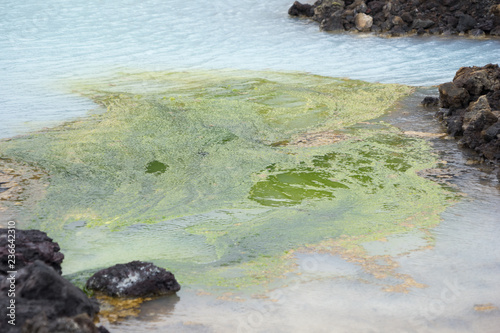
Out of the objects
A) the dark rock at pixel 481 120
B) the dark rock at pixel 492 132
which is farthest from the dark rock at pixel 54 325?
the dark rock at pixel 481 120

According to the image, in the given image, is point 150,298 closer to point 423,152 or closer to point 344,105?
point 423,152

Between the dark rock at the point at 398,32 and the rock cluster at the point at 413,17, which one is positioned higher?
the rock cluster at the point at 413,17

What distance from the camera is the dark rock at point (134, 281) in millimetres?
2320

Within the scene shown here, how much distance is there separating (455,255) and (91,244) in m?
1.81

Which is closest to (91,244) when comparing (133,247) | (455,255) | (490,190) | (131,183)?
(133,247)

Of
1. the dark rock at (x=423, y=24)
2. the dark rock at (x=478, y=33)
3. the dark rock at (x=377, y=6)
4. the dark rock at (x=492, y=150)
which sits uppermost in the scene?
the dark rock at (x=377, y=6)

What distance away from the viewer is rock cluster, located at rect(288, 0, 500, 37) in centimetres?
867

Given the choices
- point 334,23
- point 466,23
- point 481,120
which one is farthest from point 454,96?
point 334,23

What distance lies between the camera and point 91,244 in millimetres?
2842

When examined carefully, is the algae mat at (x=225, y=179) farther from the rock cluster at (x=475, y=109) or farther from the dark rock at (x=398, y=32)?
the dark rock at (x=398, y=32)

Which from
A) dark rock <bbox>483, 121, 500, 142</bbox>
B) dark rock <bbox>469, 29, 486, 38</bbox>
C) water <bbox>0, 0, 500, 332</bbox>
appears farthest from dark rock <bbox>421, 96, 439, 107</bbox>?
dark rock <bbox>469, 29, 486, 38</bbox>

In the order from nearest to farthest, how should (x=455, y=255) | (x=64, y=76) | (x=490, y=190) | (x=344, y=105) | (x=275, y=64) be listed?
1. (x=455, y=255)
2. (x=490, y=190)
3. (x=344, y=105)
4. (x=64, y=76)
5. (x=275, y=64)

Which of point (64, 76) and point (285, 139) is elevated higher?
point (64, 76)

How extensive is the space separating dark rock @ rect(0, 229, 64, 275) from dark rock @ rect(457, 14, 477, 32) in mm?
7921
